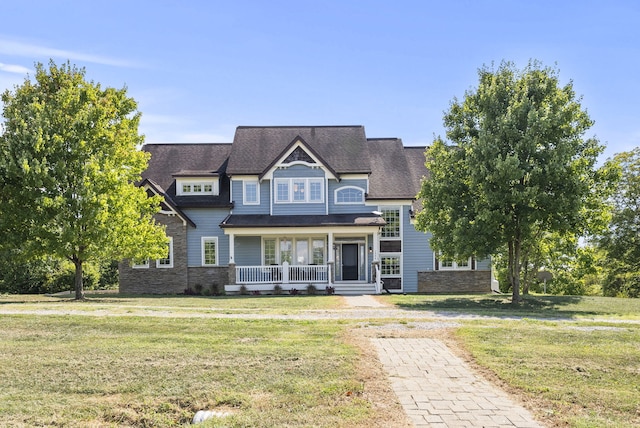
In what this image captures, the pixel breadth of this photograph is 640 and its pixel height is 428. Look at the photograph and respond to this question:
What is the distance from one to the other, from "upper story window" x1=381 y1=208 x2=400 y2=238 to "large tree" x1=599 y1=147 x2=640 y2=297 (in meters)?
15.1

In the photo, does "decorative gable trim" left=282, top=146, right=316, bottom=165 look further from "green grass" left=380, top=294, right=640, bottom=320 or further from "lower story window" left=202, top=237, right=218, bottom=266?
"green grass" left=380, top=294, right=640, bottom=320

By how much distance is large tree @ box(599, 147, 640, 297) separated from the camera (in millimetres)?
35000

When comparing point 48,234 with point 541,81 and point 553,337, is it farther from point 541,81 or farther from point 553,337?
point 541,81

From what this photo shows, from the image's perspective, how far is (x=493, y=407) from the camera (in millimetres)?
6742

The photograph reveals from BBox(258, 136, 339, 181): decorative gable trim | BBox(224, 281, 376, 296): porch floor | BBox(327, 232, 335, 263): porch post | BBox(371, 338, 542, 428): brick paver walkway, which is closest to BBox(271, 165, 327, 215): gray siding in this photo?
BBox(258, 136, 339, 181): decorative gable trim

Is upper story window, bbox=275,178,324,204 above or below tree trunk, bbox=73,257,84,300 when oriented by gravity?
above

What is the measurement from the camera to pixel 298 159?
2928 cm

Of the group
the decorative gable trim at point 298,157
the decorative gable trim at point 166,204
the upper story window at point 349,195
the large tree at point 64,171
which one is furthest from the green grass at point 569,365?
the decorative gable trim at point 166,204

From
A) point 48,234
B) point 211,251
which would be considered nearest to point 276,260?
point 211,251

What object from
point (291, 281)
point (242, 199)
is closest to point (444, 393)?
point (291, 281)

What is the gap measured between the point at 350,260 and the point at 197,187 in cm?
928

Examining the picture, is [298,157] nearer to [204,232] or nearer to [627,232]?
[204,232]

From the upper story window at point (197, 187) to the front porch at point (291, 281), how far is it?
5062 mm

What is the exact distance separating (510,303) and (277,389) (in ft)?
52.6
